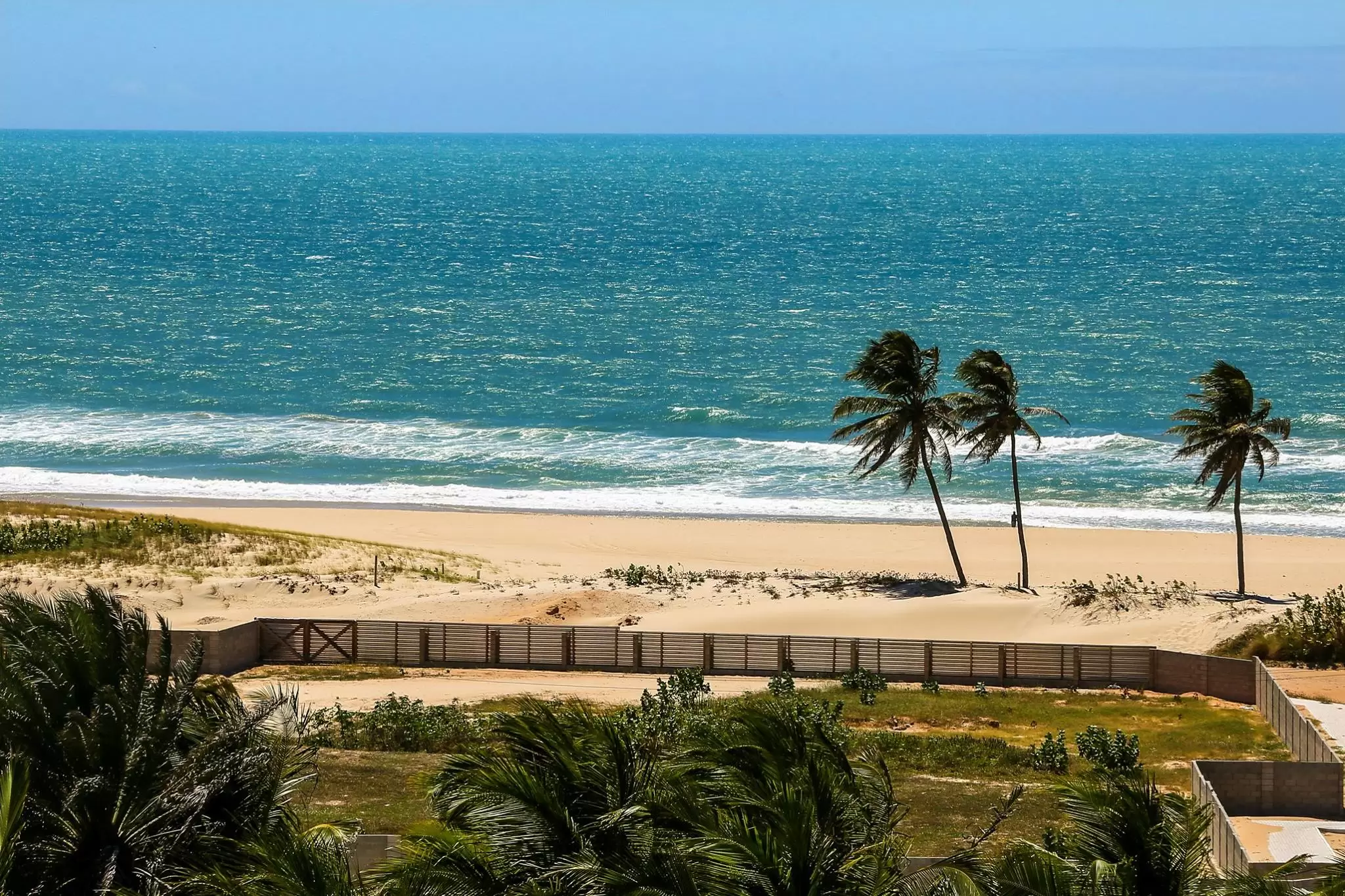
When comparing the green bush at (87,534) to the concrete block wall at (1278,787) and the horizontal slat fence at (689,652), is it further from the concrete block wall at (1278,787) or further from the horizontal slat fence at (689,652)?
the concrete block wall at (1278,787)

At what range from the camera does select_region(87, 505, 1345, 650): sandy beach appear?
37.2 metres

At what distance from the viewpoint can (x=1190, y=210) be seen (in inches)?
6762

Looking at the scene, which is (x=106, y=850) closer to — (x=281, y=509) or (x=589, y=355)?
(x=281, y=509)

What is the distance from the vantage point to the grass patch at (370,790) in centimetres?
2173

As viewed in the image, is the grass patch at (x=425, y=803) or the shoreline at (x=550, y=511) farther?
the shoreline at (x=550, y=511)

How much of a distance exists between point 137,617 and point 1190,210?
557 feet

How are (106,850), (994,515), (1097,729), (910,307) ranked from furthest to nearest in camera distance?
1. (910,307)
2. (994,515)
3. (1097,729)
4. (106,850)

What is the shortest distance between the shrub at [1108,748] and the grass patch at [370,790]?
10.4 m

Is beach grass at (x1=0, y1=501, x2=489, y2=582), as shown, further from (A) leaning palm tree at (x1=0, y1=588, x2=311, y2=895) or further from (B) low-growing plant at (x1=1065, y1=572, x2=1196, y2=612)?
(A) leaning palm tree at (x1=0, y1=588, x2=311, y2=895)

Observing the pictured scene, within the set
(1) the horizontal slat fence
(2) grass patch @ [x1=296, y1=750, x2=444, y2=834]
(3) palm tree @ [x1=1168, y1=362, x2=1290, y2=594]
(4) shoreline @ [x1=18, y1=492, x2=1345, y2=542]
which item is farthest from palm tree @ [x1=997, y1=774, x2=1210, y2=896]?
(4) shoreline @ [x1=18, y1=492, x2=1345, y2=542]

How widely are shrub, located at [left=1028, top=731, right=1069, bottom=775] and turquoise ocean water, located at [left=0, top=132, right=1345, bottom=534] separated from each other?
1183 inches

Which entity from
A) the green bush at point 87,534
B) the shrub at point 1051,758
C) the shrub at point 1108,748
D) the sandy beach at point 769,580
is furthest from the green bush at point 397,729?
the green bush at point 87,534

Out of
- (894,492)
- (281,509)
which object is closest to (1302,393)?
(894,492)

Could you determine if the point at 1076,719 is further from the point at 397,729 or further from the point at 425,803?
the point at 425,803
